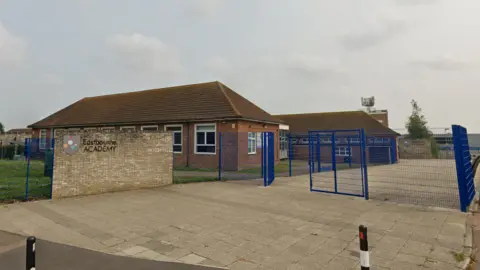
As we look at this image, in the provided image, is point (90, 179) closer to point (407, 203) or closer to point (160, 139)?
point (160, 139)

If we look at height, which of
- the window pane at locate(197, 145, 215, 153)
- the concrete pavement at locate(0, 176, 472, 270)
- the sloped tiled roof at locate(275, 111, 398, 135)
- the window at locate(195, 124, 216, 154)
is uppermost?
the sloped tiled roof at locate(275, 111, 398, 135)

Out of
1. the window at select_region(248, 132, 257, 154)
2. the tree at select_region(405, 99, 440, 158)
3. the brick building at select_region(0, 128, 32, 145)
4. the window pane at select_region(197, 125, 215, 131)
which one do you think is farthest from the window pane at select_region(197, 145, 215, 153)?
the tree at select_region(405, 99, 440, 158)

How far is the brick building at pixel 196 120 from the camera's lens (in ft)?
56.4

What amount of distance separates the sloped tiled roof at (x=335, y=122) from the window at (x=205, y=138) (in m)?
14.7

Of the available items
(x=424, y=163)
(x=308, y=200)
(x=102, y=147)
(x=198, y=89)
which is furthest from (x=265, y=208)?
(x=198, y=89)

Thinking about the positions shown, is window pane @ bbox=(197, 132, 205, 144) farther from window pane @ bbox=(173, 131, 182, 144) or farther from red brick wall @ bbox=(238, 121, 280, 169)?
red brick wall @ bbox=(238, 121, 280, 169)

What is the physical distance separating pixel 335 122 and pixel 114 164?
28.6 metres

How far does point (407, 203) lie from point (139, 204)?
25.5ft

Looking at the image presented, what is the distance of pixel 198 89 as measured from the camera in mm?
22188

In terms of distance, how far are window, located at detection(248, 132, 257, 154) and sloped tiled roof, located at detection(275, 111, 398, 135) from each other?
39.8 ft

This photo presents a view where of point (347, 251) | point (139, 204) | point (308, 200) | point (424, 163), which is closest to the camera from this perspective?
point (347, 251)

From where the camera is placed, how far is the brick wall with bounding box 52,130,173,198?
7926 millimetres

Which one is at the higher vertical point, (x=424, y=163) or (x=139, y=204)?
(x=424, y=163)

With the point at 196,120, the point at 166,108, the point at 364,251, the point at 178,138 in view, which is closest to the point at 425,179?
the point at 364,251
